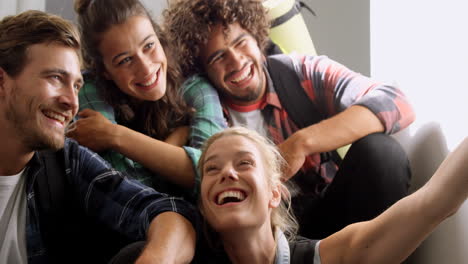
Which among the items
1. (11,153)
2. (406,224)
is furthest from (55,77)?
(406,224)

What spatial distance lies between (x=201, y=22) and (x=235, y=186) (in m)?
0.60

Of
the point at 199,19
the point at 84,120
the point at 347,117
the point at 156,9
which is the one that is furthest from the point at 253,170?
the point at 156,9

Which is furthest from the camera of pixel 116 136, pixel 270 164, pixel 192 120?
pixel 192 120

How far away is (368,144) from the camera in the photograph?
143cm

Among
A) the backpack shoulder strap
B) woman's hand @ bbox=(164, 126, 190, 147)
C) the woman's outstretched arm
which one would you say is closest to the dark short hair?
woman's hand @ bbox=(164, 126, 190, 147)

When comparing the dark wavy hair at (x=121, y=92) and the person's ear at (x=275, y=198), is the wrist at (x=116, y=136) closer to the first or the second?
the dark wavy hair at (x=121, y=92)

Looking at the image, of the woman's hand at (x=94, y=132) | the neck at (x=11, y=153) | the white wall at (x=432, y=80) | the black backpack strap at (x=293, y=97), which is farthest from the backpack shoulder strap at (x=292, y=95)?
the neck at (x=11, y=153)

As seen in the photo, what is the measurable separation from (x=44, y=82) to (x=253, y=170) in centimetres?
45

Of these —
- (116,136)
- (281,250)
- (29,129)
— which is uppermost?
(29,129)

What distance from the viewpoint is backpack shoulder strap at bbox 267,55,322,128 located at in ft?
5.44

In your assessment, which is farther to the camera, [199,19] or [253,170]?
[199,19]

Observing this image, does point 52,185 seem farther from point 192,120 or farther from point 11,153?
point 192,120

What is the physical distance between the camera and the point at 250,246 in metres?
1.22

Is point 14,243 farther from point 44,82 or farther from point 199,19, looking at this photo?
point 199,19
